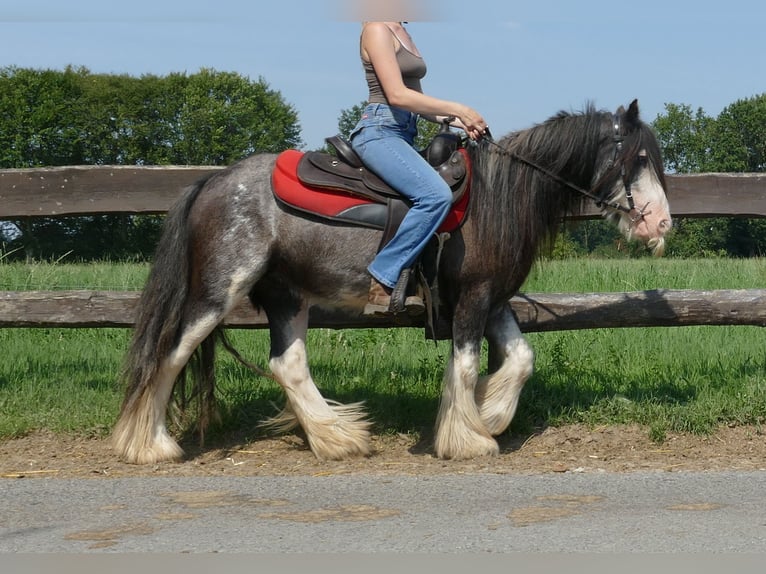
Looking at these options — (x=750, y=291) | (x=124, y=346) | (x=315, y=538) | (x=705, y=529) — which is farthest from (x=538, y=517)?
(x=124, y=346)

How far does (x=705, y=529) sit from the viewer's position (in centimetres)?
399

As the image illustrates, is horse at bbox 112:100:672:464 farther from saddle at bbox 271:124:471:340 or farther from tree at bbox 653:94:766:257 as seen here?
tree at bbox 653:94:766:257

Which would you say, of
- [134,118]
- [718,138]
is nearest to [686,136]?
[718,138]

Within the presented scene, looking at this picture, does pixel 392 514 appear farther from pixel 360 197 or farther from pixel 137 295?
pixel 137 295

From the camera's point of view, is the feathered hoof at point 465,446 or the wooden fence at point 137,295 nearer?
the feathered hoof at point 465,446

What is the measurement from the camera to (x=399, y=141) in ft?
19.1

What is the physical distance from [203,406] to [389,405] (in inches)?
51.6

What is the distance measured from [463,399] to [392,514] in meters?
1.63

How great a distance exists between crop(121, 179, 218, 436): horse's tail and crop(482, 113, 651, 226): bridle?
75.9 inches

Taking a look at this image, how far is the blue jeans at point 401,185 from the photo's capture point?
18.5 feet

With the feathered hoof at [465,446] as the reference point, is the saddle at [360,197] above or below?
above

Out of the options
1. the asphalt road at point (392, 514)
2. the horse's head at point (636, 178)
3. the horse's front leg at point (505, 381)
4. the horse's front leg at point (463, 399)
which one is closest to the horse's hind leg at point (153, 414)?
the asphalt road at point (392, 514)

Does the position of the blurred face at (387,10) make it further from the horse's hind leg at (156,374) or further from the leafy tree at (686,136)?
the leafy tree at (686,136)

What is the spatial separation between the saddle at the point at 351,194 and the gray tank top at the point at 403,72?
0.43 metres
